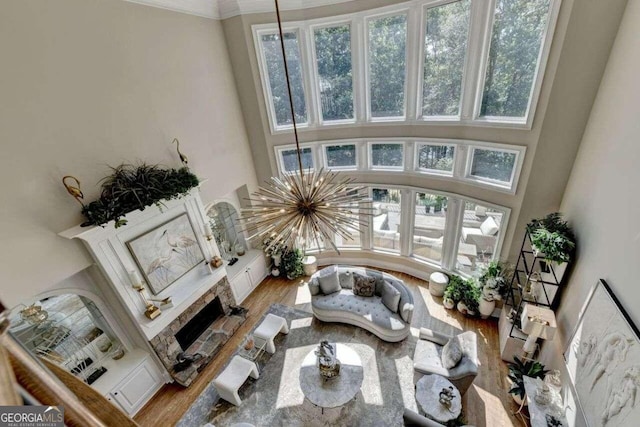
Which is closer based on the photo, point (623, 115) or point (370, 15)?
point (623, 115)

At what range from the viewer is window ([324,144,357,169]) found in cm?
676

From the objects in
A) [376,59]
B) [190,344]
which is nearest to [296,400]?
[190,344]

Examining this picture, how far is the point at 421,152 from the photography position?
6.01 m

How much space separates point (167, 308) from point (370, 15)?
21.7 feet

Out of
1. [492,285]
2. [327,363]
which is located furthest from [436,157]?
[327,363]

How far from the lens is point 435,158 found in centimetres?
587

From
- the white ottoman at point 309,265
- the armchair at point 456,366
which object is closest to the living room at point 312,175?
the armchair at point 456,366

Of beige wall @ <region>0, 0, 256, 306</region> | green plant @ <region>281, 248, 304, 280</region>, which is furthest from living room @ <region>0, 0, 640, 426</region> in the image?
green plant @ <region>281, 248, 304, 280</region>

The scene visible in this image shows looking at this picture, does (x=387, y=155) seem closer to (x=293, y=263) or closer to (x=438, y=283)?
(x=438, y=283)

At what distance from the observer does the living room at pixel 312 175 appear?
3371 mm

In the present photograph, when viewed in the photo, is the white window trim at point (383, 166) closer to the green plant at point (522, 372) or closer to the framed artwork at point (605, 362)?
the framed artwork at point (605, 362)

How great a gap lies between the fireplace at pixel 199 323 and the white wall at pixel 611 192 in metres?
6.17

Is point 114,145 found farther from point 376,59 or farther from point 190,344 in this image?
point 376,59

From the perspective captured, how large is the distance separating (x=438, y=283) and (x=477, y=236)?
4.51 feet
